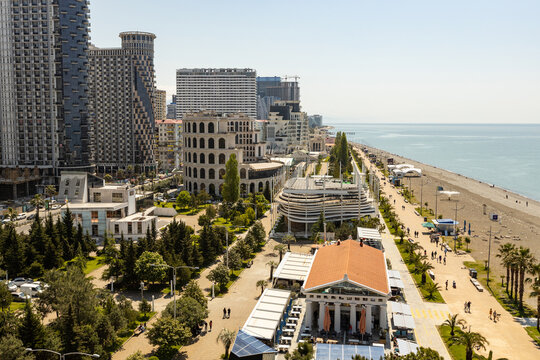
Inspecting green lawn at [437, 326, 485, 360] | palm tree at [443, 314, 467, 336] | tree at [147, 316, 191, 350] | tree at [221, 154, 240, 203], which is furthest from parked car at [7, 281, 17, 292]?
tree at [221, 154, 240, 203]

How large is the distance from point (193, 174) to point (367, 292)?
277 feet

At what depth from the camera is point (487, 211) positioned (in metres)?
124

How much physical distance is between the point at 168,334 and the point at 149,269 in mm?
16782

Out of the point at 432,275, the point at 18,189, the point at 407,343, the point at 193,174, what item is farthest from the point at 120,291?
the point at 18,189

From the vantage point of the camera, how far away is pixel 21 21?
12912 centimetres

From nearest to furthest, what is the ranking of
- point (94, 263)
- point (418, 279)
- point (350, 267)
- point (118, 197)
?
point (350, 267), point (418, 279), point (94, 263), point (118, 197)

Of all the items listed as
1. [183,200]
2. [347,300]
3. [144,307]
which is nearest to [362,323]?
[347,300]

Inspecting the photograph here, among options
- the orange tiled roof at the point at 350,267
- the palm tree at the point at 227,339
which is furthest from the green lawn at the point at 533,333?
the palm tree at the point at 227,339

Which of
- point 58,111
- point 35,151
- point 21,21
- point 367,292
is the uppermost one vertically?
point 21,21

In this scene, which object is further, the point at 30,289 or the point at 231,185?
the point at 231,185

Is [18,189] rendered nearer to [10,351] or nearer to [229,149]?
Result: [229,149]

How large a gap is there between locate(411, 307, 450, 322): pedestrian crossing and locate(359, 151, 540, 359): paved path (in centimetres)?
170

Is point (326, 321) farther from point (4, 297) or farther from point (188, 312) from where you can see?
point (4, 297)

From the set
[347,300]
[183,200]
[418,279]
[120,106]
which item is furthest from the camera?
[120,106]
